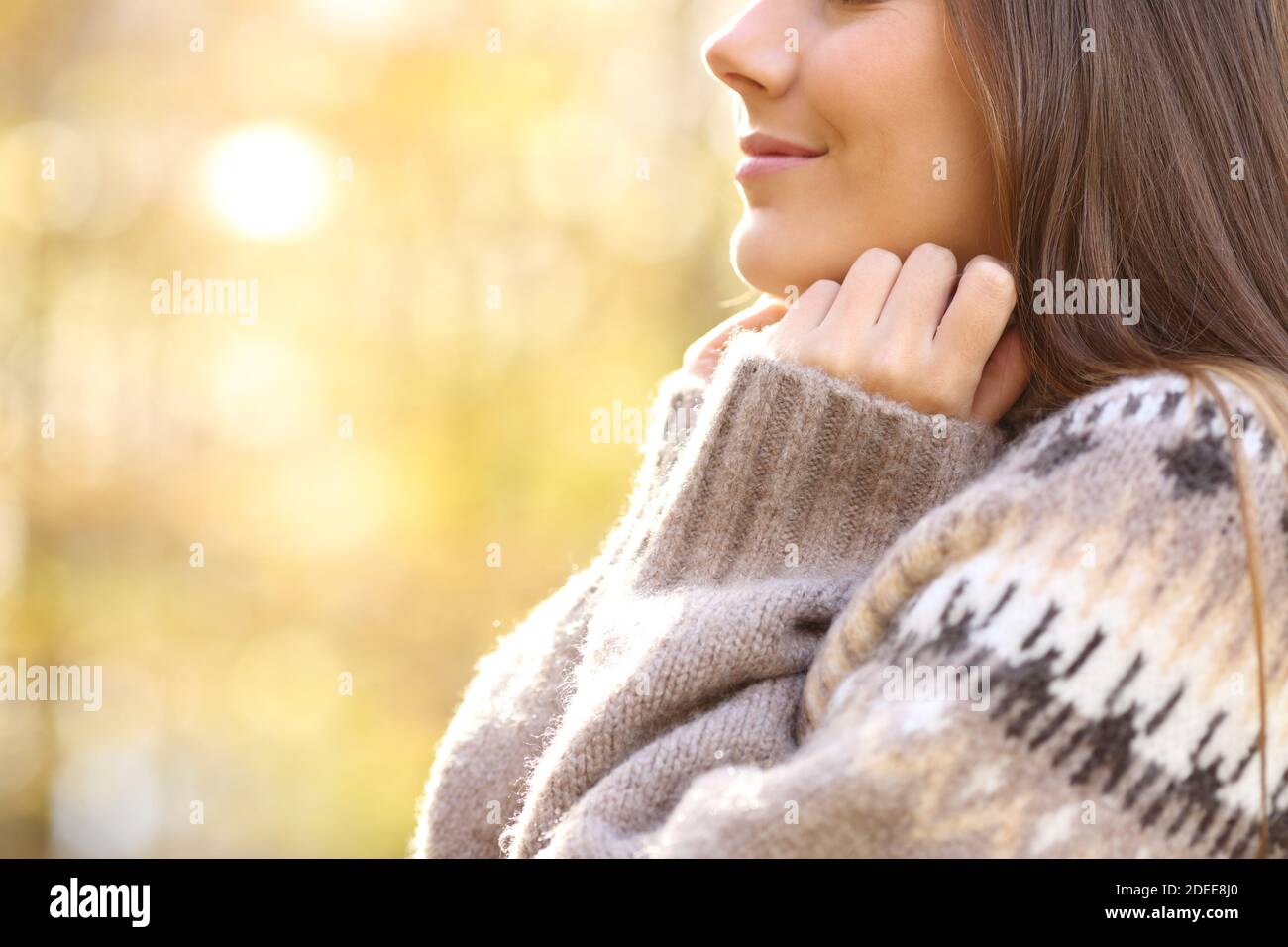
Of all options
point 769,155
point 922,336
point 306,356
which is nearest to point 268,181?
→ point 306,356

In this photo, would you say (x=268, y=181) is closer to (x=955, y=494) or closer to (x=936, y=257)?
(x=936, y=257)

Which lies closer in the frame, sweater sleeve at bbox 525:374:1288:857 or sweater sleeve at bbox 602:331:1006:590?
sweater sleeve at bbox 525:374:1288:857

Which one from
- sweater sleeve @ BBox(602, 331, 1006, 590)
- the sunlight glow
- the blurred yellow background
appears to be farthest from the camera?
the sunlight glow

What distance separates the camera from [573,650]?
60.5 inches

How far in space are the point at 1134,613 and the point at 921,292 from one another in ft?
1.66

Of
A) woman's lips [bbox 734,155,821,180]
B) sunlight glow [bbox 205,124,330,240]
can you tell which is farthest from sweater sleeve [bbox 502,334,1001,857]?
sunlight glow [bbox 205,124,330,240]

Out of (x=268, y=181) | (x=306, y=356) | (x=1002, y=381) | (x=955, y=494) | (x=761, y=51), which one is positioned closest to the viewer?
(x=955, y=494)

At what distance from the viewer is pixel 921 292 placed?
132 centimetres

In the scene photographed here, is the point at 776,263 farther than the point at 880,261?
Yes

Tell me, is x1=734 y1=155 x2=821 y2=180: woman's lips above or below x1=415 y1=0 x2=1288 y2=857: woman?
above

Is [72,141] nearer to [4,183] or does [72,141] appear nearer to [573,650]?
[4,183]

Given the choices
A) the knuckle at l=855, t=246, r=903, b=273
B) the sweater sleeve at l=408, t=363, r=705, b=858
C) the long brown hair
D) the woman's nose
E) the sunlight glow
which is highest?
the sunlight glow

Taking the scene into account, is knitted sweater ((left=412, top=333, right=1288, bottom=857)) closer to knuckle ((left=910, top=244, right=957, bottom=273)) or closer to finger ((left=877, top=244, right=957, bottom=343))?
finger ((left=877, top=244, right=957, bottom=343))

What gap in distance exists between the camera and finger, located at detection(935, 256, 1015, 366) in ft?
4.21
